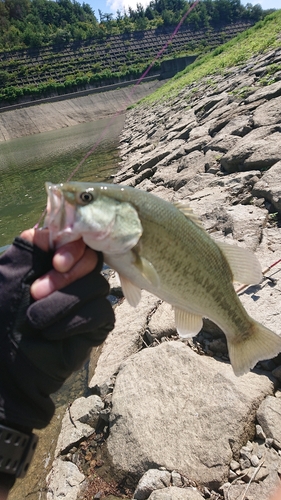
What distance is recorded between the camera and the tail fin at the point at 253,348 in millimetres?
2711

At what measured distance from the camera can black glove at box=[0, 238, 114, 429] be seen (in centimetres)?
198

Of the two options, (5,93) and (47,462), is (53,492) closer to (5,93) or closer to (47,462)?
(47,462)

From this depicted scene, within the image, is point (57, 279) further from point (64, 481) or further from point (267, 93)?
point (267, 93)

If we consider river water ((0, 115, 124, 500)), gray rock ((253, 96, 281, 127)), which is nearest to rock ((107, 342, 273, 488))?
river water ((0, 115, 124, 500))

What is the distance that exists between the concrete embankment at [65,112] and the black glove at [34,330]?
75.2 metres

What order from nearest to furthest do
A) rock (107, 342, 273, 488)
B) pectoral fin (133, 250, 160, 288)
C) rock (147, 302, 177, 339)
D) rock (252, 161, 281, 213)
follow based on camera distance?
pectoral fin (133, 250, 160, 288), rock (107, 342, 273, 488), rock (147, 302, 177, 339), rock (252, 161, 281, 213)

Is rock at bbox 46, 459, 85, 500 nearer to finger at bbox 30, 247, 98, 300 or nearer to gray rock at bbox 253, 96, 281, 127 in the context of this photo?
finger at bbox 30, 247, 98, 300

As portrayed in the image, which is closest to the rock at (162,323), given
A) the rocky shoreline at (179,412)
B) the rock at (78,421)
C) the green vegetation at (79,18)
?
the rocky shoreline at (179,412)

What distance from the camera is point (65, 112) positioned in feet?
248

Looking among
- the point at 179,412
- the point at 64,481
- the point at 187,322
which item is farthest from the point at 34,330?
the point at 64,481

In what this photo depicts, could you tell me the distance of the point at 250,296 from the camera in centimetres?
402

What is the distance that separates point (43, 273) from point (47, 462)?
8.15 ft

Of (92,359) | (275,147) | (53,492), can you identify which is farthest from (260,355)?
(275,147)

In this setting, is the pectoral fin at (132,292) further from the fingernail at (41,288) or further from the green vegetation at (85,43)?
the green vegetation at (85,43)
